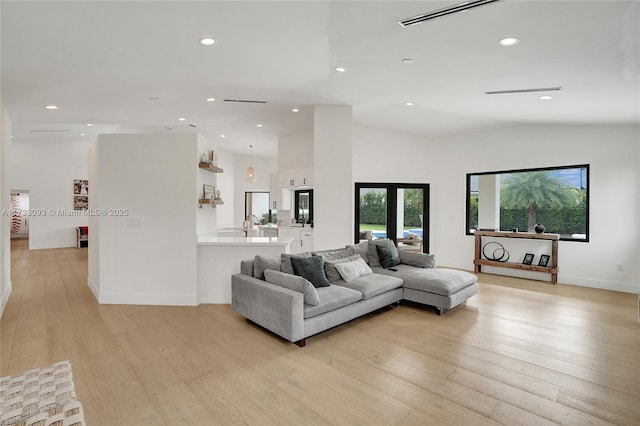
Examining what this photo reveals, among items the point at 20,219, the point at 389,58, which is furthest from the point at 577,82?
the point at 20,219

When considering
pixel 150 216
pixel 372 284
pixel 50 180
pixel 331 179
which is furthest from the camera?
pixel 50 180

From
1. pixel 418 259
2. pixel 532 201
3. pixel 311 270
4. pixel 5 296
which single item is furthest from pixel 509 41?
pixel 5 296

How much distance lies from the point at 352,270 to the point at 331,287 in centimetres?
59

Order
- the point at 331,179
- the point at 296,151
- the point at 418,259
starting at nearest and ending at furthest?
the point at 418,259
the point at 331,179
the point at 296,151

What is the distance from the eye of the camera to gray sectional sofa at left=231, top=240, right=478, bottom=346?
336 centimetres

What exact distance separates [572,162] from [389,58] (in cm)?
459

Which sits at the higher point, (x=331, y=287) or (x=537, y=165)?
(x=537, y=165)

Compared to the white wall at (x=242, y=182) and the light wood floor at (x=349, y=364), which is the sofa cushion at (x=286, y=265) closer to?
the light wood floor at (x=349, y=364)

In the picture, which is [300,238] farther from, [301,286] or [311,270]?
[301,286]

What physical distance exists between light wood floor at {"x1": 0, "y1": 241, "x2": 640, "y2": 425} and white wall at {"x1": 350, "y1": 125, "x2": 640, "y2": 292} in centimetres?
154

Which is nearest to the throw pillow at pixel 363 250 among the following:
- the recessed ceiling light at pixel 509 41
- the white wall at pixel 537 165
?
the white wall at pixel 537 165

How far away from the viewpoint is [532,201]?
260 inches

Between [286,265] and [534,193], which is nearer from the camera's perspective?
[286,265]

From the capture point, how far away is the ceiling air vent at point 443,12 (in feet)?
7.85
